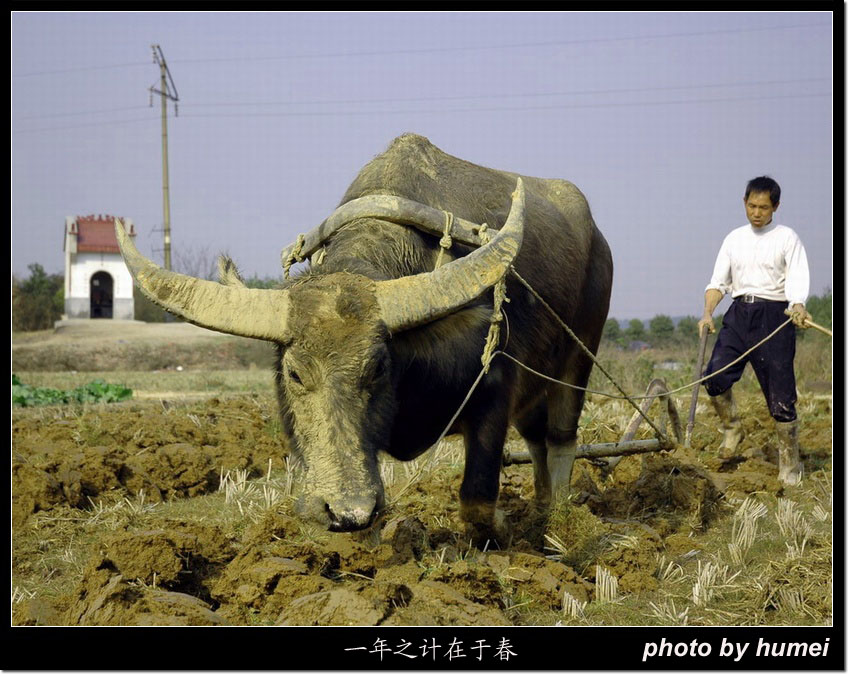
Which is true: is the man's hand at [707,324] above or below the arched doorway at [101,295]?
below

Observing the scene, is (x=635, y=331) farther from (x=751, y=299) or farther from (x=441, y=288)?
(x=441, y=288)

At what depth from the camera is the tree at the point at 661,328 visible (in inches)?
656

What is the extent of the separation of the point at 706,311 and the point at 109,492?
4545mm

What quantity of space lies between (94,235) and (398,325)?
34239 millimetres

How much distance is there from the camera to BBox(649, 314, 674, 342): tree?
54.6 ft

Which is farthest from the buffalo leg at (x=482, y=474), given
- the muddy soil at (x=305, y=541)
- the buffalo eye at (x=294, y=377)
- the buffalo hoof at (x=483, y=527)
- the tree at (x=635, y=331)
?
the tree at (x=635, y=331)

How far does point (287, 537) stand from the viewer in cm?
471

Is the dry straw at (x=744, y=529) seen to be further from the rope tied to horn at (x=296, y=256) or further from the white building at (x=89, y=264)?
the white building at (x=89, y=264)

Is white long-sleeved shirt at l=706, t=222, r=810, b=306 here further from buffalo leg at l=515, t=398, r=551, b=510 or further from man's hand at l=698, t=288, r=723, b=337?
buffalo leg at l=515, t=398, r=551, b=510

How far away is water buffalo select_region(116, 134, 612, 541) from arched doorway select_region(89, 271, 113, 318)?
110ft

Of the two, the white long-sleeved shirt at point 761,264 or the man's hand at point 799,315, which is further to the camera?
the white long-sleeved shirt at point 761,264

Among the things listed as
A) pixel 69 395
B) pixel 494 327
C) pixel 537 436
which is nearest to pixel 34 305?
pixel 69 395

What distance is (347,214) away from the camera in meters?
4.50

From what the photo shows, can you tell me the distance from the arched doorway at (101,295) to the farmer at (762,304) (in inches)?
1299
